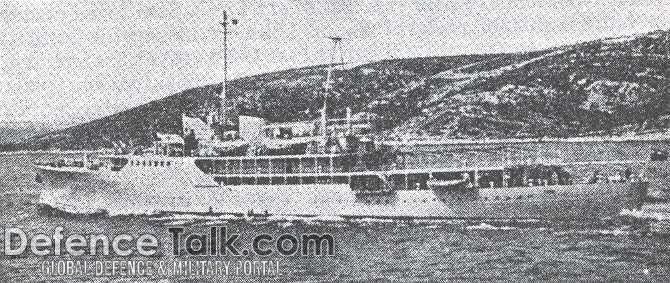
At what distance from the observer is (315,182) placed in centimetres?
1778

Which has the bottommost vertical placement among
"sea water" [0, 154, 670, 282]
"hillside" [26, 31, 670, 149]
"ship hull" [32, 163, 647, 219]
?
"sea water" [0, 154, 670, 282]

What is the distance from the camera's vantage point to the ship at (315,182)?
1683 centimetres

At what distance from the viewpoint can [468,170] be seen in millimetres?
17000

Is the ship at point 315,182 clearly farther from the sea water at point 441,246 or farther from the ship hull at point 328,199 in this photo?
the sea water at point 441,246

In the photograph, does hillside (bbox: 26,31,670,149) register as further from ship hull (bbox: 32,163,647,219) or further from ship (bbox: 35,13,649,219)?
ship hull (bbox: 32,163,647,219)

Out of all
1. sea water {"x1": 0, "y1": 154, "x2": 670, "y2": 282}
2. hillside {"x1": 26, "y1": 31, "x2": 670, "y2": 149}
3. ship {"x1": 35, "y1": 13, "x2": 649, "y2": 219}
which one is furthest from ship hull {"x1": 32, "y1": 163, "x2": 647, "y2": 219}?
hillside {"x1": 26, "y1": 31, "x2": 670, "y2": 149}

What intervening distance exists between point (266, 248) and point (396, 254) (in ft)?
7.86

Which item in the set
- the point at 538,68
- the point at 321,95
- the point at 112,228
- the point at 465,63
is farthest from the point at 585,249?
the point at 465,63

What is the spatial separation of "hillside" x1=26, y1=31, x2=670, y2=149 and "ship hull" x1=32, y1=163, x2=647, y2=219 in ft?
9.08

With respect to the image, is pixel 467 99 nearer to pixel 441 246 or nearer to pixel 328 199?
pixel 328 199

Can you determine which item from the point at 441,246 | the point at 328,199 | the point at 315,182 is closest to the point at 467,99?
the point at 315,182

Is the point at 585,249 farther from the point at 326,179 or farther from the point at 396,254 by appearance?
the point at 326,179

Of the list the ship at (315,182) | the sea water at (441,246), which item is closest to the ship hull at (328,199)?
the ship at (315,182)

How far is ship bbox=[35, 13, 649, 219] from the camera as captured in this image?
55.2 feet
